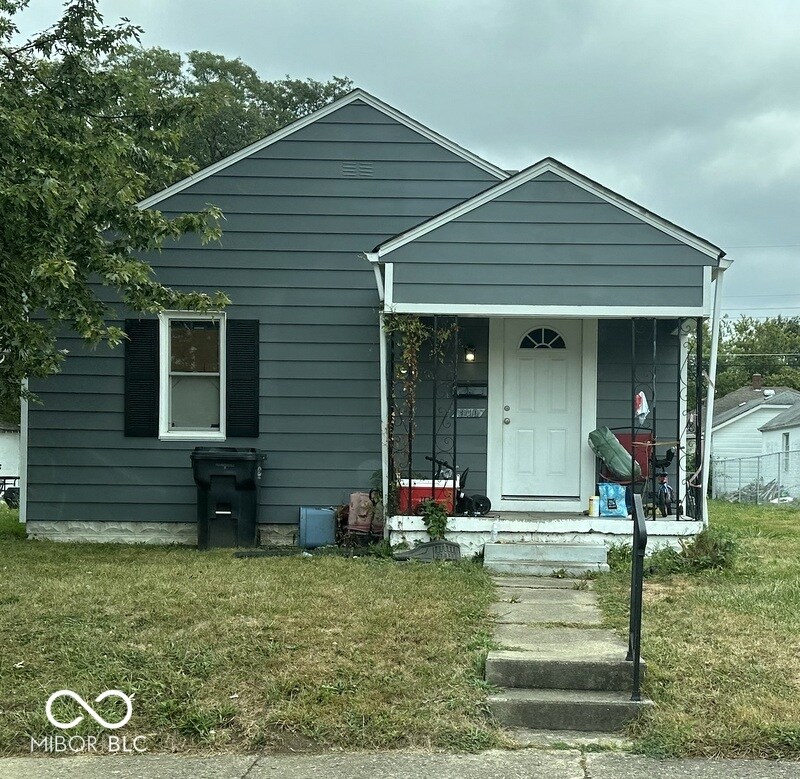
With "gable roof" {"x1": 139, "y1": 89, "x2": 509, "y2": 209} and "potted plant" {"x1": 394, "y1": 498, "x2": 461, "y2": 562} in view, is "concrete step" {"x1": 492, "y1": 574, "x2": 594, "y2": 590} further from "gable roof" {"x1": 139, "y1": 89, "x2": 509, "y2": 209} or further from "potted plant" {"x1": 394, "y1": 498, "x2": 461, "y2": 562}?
"gable roof" {"x1": 139, "y1": 89, "x2": 509, "y2": 209}

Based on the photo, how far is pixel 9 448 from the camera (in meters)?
45.5

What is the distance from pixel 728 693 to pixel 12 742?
3.68 m

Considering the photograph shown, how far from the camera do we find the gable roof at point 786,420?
3400 centimetres

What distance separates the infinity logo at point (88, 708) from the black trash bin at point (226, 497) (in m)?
5.41

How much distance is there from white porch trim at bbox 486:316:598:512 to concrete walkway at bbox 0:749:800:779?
20.6 feet

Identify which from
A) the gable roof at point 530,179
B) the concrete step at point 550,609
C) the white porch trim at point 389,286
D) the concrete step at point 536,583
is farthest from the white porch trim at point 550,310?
the concrete step at point 550,609

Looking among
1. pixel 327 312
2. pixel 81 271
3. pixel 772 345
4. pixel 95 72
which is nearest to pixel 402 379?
pixel 327 312

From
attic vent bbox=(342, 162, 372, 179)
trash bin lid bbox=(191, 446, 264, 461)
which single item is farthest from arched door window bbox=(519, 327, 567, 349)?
trash bin lid bbox=(191, 446, 264, 461)

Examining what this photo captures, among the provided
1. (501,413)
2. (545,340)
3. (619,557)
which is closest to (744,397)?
(545,340)

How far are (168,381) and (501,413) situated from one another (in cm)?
375

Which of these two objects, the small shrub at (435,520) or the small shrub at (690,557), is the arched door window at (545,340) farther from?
the small shrub at (690,557)

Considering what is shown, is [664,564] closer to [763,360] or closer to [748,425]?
[748,425]

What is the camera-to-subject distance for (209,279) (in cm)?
1161

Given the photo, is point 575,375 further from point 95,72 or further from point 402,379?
point 95,72
